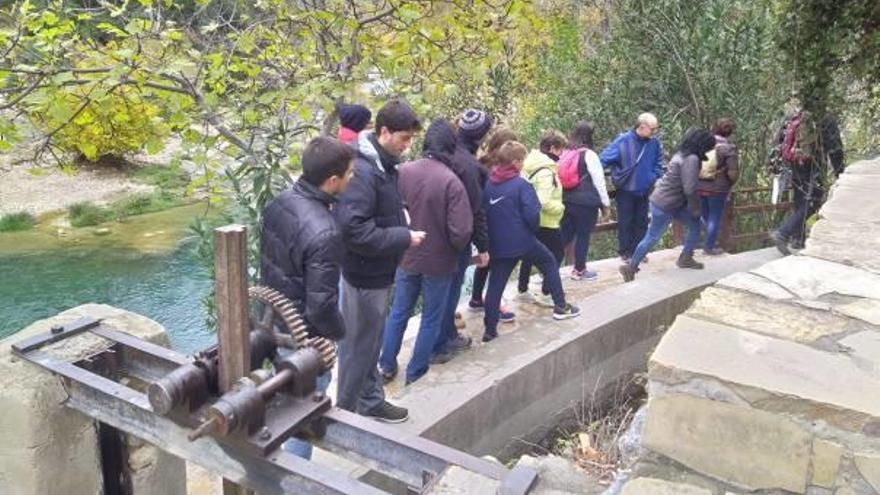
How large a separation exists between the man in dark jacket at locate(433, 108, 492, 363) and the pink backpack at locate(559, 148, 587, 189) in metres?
1.48

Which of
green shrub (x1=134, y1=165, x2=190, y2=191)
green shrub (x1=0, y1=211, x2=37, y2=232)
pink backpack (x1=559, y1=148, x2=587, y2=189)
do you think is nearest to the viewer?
pink backpack (x1=559, y1=148, x2=587, y2=189)

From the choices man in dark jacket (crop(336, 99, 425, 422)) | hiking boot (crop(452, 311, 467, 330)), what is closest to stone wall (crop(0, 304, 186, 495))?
man in dark jacket (crop(336, 99, 425, 422))

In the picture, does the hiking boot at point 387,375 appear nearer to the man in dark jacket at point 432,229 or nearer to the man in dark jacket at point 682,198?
the man in dark jacket at point 432,229

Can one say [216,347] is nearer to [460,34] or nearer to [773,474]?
[773,474]

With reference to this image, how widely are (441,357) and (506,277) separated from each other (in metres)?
0.73

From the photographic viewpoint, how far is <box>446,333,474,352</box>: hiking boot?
4.94 meters

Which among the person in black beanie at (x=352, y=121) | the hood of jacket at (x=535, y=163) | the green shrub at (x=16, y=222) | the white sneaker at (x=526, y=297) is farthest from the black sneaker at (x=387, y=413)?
the green shrub at (x=16, y=222)

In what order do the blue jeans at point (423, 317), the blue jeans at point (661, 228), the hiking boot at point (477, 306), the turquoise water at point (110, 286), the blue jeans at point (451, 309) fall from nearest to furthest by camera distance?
the blue jeans at point (423, 317), the blue jeans at point (451, 309), the hiking boot at point (477, 306), the blue jeans at point (661, 228), the turquoise water at point (110, 286)

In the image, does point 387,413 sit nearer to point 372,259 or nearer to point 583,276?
point 372,259

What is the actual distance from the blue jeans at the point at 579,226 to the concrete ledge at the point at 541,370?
0.62 metres

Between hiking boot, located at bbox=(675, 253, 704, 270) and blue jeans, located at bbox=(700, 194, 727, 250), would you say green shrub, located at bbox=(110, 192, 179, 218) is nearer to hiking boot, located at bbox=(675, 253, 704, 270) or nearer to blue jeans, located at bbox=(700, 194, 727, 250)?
blue jeans, located at bbox=(700, 194, 727, 250)

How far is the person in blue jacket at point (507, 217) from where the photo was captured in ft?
16.3

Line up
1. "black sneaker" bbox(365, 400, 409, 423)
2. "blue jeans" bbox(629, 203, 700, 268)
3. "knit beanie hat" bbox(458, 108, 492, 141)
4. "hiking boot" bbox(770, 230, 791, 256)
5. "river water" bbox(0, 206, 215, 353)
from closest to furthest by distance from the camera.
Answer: "black sneaker" bbox(365, 400, 409, 423) < "knit beanie hat" bbox(458, 108, 492, 141) < "blue jeans" bbox(629, 203, 700, 268) < "hiking boot" bbox(770, 230, 791, 256) < "river water" bbox(0, 206, 215, 353)

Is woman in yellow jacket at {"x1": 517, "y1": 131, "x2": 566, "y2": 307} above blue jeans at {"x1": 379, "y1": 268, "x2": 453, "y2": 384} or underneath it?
above
